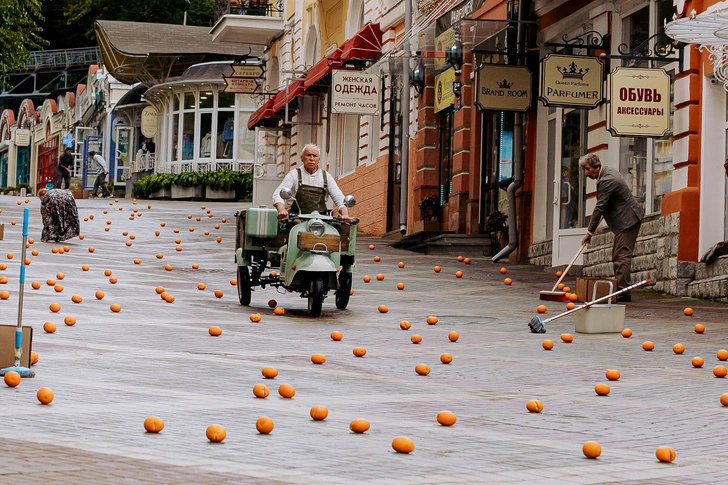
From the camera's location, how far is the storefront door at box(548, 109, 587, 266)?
20.2 m

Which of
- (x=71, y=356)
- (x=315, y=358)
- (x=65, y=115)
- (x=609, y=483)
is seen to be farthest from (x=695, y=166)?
(x=65, y=115)

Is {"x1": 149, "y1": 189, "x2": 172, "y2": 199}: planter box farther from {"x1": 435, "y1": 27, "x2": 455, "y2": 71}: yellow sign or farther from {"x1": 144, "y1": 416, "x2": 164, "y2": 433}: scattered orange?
{"x1": 144, "y1": 416, "x2": 164, "y2": 433}: scattered orange

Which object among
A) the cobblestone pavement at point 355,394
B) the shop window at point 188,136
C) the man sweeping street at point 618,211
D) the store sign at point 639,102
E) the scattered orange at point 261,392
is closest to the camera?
the cobblestone pavement at point 355,394

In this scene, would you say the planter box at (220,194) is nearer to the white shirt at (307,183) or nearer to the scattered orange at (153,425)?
the white shirt at (307,183)

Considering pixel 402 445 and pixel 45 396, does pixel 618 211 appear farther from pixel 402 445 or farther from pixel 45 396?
pixel 402 445

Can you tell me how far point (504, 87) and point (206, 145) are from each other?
94.0ft

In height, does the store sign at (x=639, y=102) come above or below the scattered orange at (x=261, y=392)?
above

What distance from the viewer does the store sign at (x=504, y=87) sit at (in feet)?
70.6

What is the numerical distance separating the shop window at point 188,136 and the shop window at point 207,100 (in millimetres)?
548

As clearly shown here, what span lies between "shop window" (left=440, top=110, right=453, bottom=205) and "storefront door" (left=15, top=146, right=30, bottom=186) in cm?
6106

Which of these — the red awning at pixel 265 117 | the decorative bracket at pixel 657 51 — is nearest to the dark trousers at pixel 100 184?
the red awning at pixel 265 117

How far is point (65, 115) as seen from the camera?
74562 mm

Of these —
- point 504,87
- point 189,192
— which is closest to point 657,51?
point 504,87

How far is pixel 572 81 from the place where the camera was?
1869cm
